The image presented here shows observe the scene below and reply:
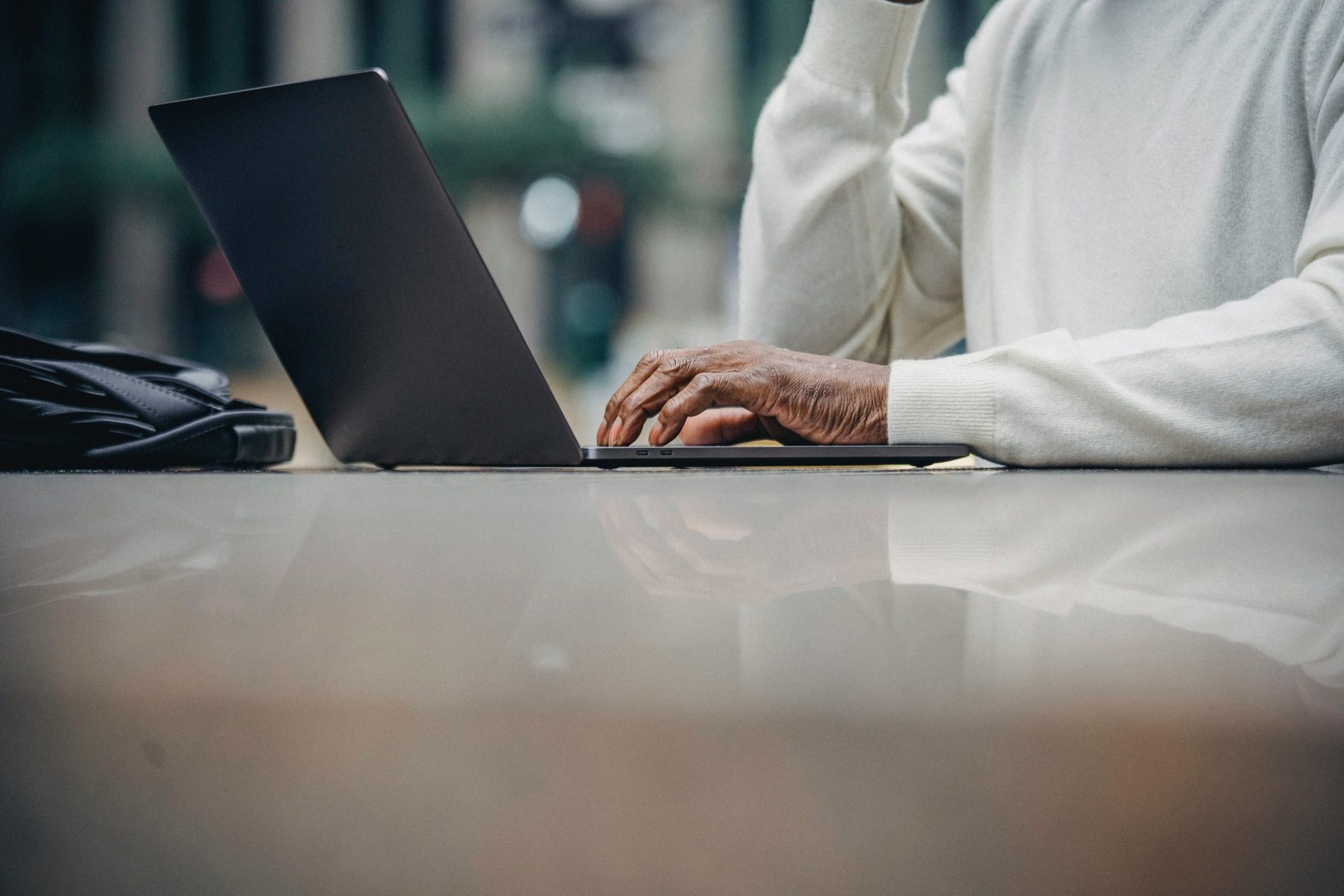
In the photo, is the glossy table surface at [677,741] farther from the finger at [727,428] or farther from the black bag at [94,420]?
the finger at [727,428]

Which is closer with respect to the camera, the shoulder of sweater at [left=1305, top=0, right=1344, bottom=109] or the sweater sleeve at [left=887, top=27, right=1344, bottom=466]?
the sweater sleeve at [left=887, top=27, right=1344, bottom=466]

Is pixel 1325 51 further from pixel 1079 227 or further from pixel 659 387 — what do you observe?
pixel 659 387

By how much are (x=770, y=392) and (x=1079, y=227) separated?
0.44m

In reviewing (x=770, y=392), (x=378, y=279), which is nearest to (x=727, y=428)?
(x=770, y=392)

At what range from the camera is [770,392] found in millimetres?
549

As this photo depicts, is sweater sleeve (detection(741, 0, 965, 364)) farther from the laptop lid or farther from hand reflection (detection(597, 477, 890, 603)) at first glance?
hand reflection (detection(597, 477, 890, 603))

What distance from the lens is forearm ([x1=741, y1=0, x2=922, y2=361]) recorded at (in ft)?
2.64

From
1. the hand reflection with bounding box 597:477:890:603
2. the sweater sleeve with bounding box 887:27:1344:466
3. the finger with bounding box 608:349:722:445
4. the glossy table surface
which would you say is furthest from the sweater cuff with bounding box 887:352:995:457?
the glossy table surface

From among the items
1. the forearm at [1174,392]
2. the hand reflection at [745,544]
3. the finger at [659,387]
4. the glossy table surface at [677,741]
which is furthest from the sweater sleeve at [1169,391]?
the glossy table surface at [677,741]

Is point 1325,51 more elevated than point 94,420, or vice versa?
point 1325,51

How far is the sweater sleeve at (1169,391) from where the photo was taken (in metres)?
0.45

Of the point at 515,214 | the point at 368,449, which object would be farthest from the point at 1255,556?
the point at 515,214

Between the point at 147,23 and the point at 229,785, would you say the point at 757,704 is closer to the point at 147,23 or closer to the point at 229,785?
the point at 229,785

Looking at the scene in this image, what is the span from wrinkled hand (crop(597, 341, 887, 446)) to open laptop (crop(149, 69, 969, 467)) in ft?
0.20
